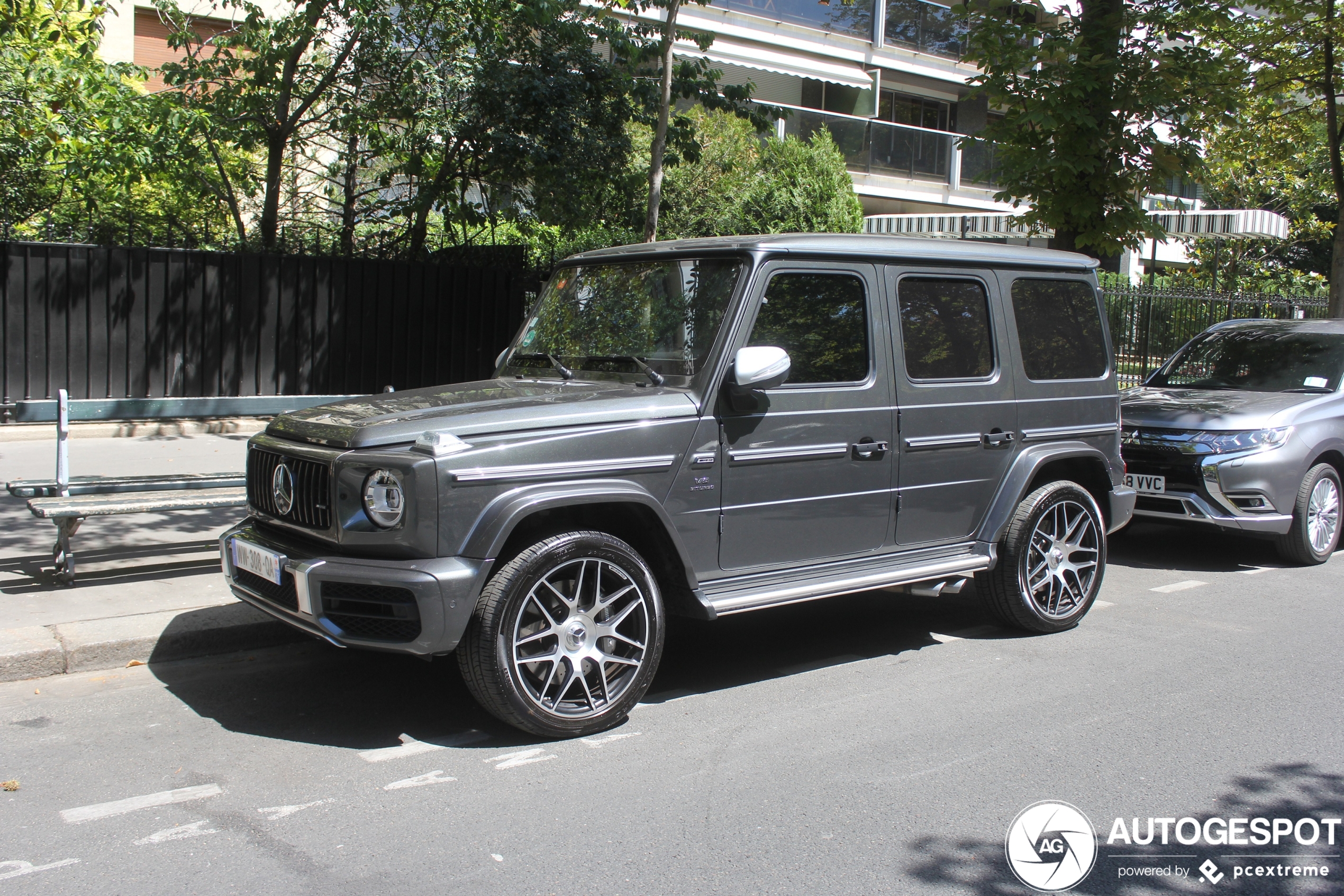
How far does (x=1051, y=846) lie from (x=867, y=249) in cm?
283

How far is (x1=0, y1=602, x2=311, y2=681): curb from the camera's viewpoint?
5.00 m

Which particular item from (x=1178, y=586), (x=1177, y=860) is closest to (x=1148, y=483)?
(x=1178, y=586)

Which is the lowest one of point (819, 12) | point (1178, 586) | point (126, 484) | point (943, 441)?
point (1178, 586)

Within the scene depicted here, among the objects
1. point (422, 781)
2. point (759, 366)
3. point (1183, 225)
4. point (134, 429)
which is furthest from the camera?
point (1183, 225)

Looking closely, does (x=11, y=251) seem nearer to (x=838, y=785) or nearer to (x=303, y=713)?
(x=303, y=713)

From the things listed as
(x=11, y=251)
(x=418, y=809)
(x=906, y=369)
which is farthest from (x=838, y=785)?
(x=11, y=251)

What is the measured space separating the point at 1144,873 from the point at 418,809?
2.36 m

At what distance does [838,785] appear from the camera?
398cm

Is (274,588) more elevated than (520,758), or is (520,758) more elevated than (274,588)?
(274,588)

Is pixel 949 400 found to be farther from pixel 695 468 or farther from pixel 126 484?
pixel 126 484

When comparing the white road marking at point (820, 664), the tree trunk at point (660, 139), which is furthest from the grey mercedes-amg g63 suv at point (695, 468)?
the tree trunk at point (660, 139)

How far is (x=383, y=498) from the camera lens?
13.2 feet

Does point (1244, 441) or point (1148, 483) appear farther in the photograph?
point (1148, 483)

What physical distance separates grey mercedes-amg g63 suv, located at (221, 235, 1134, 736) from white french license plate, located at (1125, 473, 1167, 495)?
6.45 feet
